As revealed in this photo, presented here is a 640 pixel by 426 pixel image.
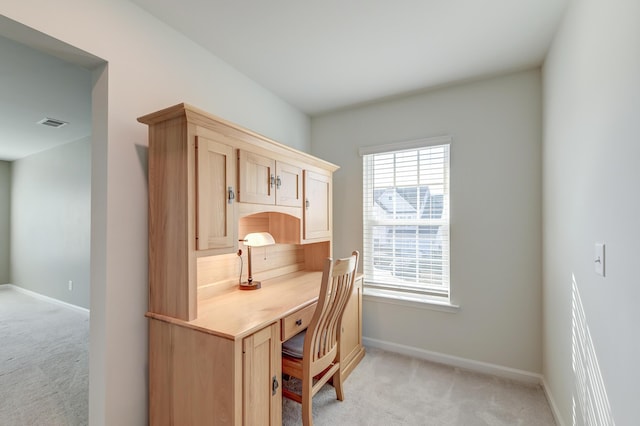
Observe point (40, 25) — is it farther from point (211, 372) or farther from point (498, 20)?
point (498, 20)

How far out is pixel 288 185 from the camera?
7.54ft

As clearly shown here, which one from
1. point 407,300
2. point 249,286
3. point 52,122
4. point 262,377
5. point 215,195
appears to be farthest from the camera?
point 52,122

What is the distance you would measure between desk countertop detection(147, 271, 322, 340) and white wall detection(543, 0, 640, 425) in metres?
1.49

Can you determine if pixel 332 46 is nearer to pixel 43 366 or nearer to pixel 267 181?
pixel 267 181

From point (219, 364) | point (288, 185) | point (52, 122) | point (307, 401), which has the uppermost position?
point (52, 122)

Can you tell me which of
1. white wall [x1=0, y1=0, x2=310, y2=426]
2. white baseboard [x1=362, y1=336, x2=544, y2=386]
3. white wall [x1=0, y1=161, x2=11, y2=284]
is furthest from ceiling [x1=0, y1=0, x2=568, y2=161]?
white wall [x1=0, y1=161, x2=11, y2=284]

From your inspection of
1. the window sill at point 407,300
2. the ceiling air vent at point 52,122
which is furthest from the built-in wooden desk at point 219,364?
the ceiling air vent at point 52,122

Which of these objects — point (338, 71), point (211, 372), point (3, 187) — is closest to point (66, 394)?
point (211, 372)

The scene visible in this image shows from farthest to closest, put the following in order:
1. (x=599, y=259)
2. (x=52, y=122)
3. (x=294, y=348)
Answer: (x=52, y=122)
(x=294, y=348)
(x=599, y=259)

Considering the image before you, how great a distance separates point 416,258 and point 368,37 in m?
2.01

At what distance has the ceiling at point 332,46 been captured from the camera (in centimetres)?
169

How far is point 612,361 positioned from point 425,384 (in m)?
1.45

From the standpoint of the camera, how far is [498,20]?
1.80m

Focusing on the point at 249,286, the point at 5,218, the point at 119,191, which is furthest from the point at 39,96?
the point at 5,218
